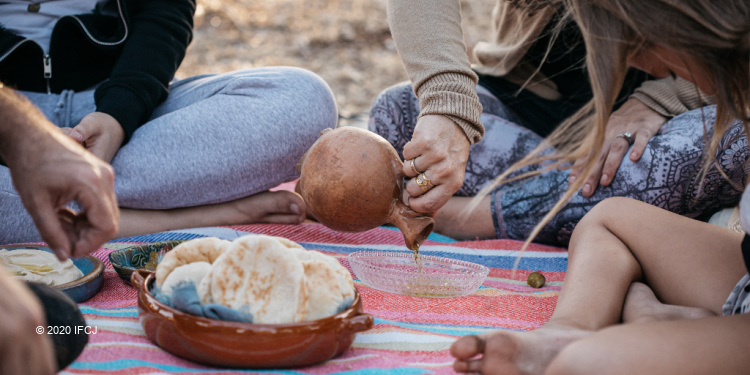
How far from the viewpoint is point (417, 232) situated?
1480 millimetres

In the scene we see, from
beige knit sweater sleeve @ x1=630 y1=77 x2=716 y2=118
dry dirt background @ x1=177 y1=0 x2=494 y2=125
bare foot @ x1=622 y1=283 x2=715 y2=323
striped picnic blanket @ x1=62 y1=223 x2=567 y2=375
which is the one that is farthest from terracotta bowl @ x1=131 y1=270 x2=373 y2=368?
dry dirt background @ x1=177 y1=0 x2=494 y2=125

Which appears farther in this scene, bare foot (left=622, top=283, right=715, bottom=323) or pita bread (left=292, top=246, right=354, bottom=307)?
bare foot (left=622, top=283, right=715, bottom=323)

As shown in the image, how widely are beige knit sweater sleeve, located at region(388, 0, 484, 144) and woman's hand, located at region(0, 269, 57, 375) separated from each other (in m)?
1.09

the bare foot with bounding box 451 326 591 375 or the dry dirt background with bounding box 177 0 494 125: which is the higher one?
the bare foot with bounding box 451 326 591 375

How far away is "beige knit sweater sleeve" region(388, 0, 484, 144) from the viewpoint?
152 centimetres

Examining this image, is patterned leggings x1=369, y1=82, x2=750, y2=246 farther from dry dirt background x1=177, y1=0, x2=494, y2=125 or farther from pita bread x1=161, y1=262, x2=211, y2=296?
dry dirt background x1=177, y1=0, x2=494, y2=125

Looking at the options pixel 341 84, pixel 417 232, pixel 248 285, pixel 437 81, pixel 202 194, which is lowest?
pixel 341 84

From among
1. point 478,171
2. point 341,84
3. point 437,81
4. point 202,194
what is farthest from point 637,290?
point 341,84

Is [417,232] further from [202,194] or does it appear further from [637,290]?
[202,194]

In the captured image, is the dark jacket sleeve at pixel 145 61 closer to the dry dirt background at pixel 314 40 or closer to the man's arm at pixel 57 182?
the man's arm at pixel 57 182

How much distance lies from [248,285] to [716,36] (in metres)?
0.88

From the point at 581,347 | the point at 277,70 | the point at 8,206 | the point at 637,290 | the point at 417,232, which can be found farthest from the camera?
the point at 277,70

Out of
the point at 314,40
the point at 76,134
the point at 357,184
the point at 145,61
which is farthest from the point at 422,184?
the point at 314,40

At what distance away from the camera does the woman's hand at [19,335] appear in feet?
1.77
